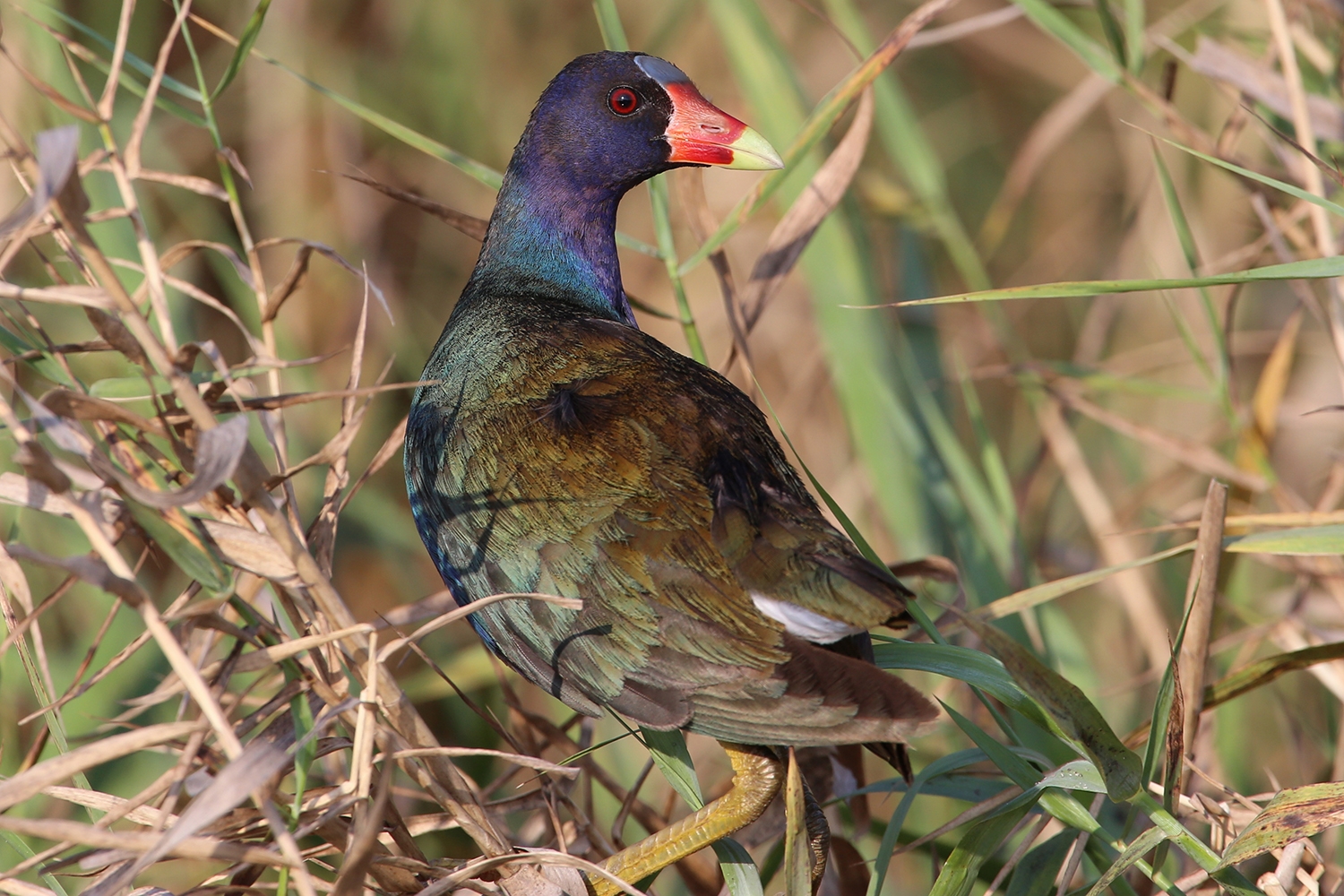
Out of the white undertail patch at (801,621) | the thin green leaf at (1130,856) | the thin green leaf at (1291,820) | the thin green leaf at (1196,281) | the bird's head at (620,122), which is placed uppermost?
the bird's head at (620,122)

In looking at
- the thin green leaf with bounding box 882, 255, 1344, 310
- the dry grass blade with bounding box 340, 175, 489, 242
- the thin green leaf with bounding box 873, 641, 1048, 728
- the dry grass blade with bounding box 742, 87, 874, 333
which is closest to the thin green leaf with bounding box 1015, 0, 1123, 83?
the dry grass blade with bounding box 742, 87, 874, 333

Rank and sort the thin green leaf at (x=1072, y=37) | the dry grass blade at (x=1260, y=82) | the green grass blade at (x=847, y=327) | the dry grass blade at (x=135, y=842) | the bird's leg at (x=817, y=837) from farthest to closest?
the green grass blade at (x=847, y=327), the dry grass blade at (x=1260, y=82), the thin green leaf at (x=1072, y=37), the bird's leg at (x=817, y=837), the dry grass blade at (x=135, y=842)

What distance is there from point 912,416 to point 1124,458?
1152 millimetres

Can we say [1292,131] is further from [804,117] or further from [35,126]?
[35,126]

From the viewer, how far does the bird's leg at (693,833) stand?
1543 millimetres

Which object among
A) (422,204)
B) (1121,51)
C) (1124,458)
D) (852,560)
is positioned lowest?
(1124,458)

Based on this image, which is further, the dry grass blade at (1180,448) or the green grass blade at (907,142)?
the green grass blade at (907,142)

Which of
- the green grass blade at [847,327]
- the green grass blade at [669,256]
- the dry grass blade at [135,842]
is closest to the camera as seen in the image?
the dry grass blade at [135,842]

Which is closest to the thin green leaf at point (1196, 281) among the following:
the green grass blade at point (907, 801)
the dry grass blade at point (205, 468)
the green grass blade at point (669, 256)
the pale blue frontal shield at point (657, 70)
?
the green grass blade at point (669, 256)

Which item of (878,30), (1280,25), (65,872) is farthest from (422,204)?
(878,30)

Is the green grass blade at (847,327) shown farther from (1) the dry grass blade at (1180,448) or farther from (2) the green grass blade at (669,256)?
(2) the green grass blade at (669,256)

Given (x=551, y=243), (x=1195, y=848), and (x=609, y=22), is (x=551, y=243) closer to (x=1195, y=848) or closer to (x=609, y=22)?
(x=609, y=22)

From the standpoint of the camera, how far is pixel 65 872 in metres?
1.25

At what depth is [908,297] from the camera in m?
2.93
